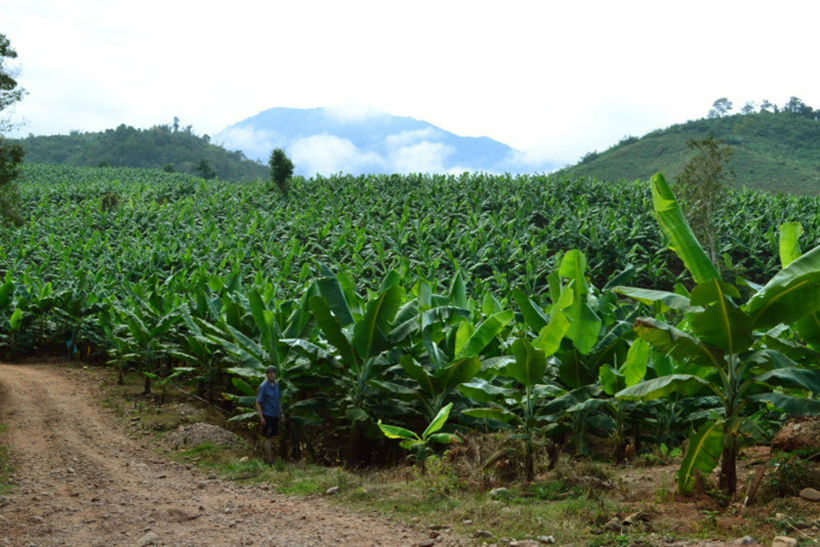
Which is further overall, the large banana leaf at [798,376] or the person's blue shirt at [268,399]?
the person's blue shirt at [268,399]

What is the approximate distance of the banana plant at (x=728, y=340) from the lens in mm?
3957

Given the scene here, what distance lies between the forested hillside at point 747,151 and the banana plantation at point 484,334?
109 ft

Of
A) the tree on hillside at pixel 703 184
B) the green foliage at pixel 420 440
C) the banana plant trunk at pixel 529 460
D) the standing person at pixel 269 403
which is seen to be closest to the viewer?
the banana plant trunk at pixel 529 460

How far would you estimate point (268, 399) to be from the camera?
677cm

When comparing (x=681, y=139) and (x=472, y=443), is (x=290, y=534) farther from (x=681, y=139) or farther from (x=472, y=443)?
(x=681, y=139)

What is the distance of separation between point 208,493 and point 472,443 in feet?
8.50

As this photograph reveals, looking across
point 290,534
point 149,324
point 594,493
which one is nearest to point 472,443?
point 594,493

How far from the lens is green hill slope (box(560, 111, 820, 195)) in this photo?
54.6 metres

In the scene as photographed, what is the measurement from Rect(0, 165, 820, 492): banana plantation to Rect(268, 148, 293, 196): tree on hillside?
1053cm

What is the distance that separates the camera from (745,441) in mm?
5027

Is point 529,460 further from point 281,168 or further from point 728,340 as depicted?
point 281,168

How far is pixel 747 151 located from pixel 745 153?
159 cm

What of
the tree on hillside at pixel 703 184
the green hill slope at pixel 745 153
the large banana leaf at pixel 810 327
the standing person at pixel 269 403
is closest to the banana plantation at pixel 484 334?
the large banana leaf at pixel 810 327

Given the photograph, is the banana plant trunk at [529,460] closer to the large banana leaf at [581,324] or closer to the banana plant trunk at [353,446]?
the large banana leaf at [581,324]
